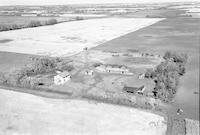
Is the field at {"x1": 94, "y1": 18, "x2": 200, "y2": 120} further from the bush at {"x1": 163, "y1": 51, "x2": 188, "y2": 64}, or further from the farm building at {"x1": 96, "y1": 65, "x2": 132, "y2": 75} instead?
the farm building at {"x1": 96, "y1": 65, "x2": 132, "y2": 75}

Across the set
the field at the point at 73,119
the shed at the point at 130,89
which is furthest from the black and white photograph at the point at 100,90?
the shed at the point at 130,89

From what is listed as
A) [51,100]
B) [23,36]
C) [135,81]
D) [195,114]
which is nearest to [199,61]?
[135,81]

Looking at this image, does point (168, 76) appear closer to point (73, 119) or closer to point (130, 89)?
point (130, 89)

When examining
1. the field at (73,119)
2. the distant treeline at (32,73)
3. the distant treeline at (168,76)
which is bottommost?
the field at (73,119)

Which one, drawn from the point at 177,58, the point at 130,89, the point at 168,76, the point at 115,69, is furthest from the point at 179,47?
the point at 130,89

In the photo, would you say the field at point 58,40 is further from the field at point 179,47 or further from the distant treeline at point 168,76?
the distant treeline at point 168,76
